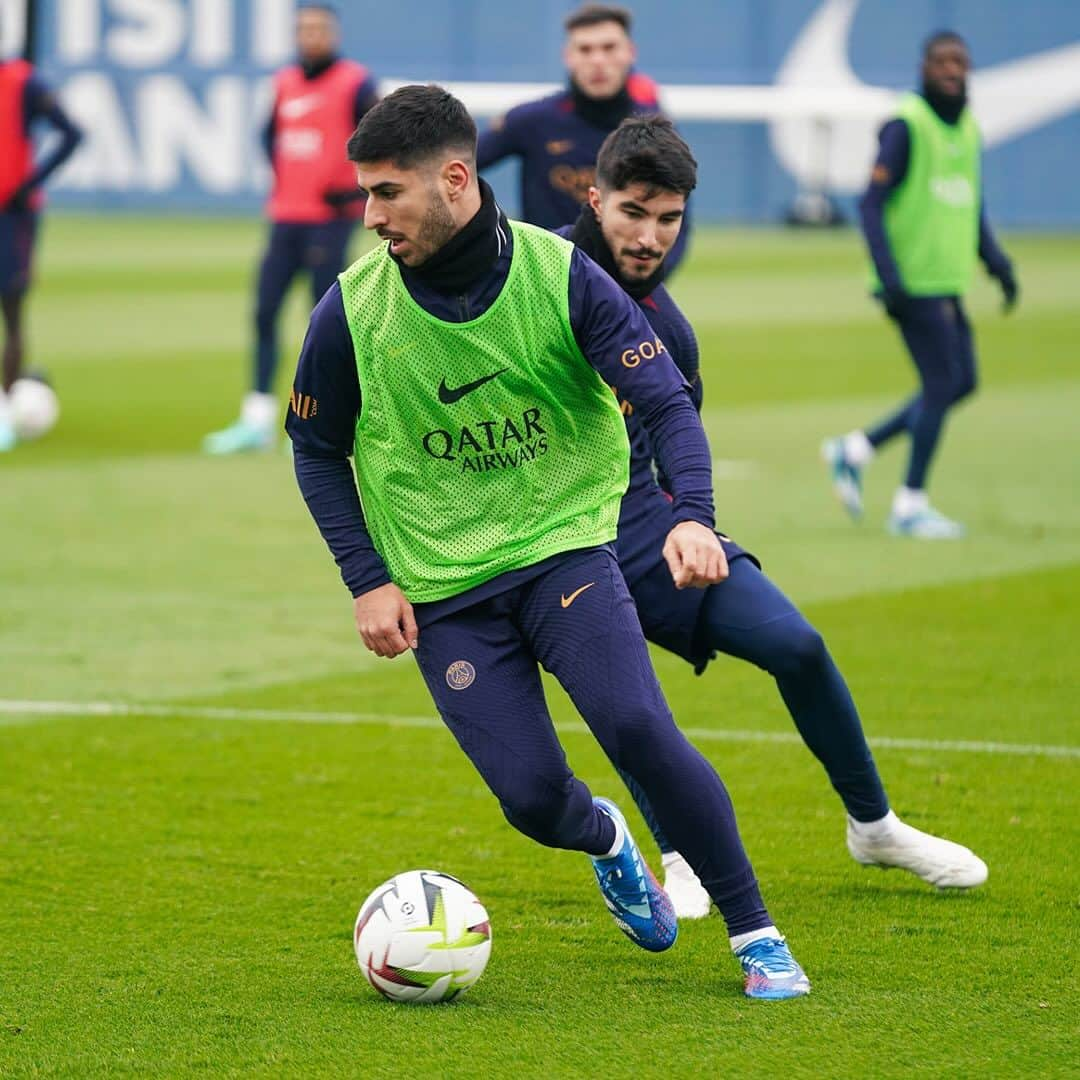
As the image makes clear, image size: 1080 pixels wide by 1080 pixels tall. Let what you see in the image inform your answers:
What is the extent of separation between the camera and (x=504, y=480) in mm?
4828

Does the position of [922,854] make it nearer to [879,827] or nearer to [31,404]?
[879,827]

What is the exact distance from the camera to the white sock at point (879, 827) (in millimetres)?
5531

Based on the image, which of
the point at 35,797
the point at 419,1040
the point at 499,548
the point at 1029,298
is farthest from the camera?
the point at 1029,298

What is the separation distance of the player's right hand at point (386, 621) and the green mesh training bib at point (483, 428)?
0.10 meters

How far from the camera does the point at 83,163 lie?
4638cm

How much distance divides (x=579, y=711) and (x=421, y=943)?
60 centimetres

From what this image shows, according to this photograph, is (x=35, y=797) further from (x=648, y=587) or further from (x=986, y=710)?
(x=986, y=710)

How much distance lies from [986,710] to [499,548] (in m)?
3.30

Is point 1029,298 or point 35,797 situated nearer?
point 35,797

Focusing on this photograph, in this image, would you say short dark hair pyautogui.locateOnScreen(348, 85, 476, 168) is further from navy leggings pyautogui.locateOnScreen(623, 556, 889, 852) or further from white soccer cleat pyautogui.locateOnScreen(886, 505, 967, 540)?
white soccer cleat pyautogui.locateOnScreen(886, 505, 967, 540)

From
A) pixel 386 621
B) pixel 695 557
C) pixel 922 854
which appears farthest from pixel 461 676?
pixel 922 854

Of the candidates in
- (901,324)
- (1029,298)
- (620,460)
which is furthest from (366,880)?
(1029,298)

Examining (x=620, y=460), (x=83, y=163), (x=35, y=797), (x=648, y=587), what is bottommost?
(x=83, y=163)

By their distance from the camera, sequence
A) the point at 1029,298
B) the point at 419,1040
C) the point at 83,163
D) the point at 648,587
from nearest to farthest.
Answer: the point at 419,1040 → the point at 648,587 → the point at 1029,298 → the point at 83,163
